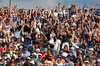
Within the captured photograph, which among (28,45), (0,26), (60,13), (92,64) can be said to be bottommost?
(92,64)

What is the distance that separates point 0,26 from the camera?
17.3 m

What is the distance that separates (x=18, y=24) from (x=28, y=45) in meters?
3.81

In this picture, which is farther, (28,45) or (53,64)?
(28,45)

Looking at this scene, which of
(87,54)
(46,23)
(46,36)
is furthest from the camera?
(46,23)

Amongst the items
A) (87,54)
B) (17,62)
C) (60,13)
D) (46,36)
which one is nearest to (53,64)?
(17,62)

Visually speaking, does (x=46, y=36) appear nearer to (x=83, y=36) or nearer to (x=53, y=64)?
(x=83, y=36)

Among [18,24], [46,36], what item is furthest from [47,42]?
[18,24]

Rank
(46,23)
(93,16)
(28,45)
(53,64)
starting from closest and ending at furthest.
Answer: (53,64) < (28,45) < (46,23) < (93,16)

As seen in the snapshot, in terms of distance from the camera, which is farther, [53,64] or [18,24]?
[18,24]

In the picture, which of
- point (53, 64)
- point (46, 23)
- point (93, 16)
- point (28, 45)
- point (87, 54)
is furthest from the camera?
point (93, 16)

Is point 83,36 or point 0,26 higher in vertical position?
point 0,26

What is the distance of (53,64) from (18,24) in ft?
25.0

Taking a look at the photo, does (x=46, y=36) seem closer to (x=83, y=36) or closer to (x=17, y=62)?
(x=83, y=36)

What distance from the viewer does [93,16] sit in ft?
63.5
